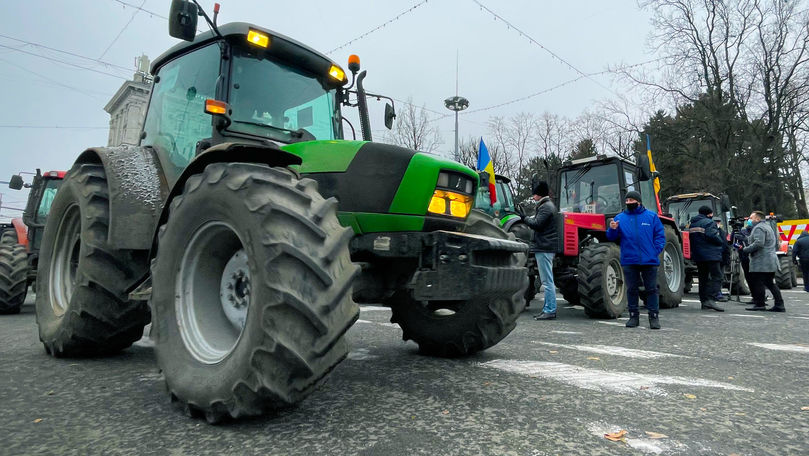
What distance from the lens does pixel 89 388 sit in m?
3.11

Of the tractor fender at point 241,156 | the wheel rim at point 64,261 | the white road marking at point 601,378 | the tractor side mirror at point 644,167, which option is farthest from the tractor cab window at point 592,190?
the wheel rim at point 64,261

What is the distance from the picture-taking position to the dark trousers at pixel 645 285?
6.61m

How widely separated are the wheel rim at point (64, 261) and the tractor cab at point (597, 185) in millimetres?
8155

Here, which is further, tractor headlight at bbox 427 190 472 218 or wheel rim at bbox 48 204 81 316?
wheel rim at bbox 48 204 81 316

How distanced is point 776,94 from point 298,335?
3248 cm

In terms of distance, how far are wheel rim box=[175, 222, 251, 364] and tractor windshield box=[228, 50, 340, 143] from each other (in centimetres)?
111

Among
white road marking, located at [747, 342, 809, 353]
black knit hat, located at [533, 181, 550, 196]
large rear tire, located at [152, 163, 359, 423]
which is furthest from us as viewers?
black knit hat, located at [533, 181, 550, 196]

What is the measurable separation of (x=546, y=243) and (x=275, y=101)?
16.0ft

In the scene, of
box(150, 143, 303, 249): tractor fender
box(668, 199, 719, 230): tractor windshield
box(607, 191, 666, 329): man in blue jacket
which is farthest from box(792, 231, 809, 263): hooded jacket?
box(150, 143, 303, 249): tractor fender

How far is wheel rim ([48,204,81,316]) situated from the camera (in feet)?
14.0

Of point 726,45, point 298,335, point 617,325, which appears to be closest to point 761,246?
point 617,325

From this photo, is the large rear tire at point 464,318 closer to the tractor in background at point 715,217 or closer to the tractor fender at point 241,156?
the tractor fender at point 241,156

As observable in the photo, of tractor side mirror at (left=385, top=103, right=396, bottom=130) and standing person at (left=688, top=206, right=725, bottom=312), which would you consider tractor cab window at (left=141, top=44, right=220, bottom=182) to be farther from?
standing person at (left=688, top=206, right=725, bottom=312)

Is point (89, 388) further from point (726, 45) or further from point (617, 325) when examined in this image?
point (726, 45)
